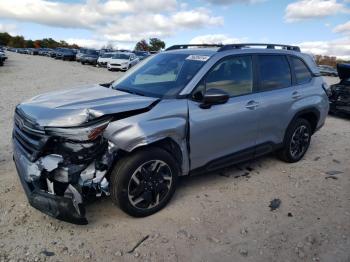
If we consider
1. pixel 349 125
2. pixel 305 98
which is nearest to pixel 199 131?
pixel 305 98

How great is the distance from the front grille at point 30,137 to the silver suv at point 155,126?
11 millimetres

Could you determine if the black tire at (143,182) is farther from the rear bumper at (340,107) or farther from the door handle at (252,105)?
the rear bumper at (340,107)

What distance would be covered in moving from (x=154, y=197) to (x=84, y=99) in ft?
4.43

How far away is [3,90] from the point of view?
1206cm

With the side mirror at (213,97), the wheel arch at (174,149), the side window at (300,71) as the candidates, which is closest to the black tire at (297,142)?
the side window at (300,71)

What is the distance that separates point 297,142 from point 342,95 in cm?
537

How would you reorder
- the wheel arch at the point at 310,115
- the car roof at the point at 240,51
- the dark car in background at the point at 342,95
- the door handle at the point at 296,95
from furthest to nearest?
the dark car in background at the point at 342,95, the wheel arch at the point at 310,115, the door handle at the point at 296,95, the car roof at the point at 240,51

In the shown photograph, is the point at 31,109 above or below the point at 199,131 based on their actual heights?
above

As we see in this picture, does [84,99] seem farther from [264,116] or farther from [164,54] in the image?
[264,116]

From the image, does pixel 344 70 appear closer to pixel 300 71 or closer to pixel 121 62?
pixel 300 71

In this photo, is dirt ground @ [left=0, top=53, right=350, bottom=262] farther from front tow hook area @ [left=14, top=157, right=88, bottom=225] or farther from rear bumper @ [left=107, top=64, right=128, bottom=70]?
rear bumper @ [left=107, top=64, right=128, bottom=70]

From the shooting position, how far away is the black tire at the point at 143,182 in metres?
3.45

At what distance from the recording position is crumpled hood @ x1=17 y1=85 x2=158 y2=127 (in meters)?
3.33

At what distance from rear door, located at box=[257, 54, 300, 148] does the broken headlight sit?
239cm
